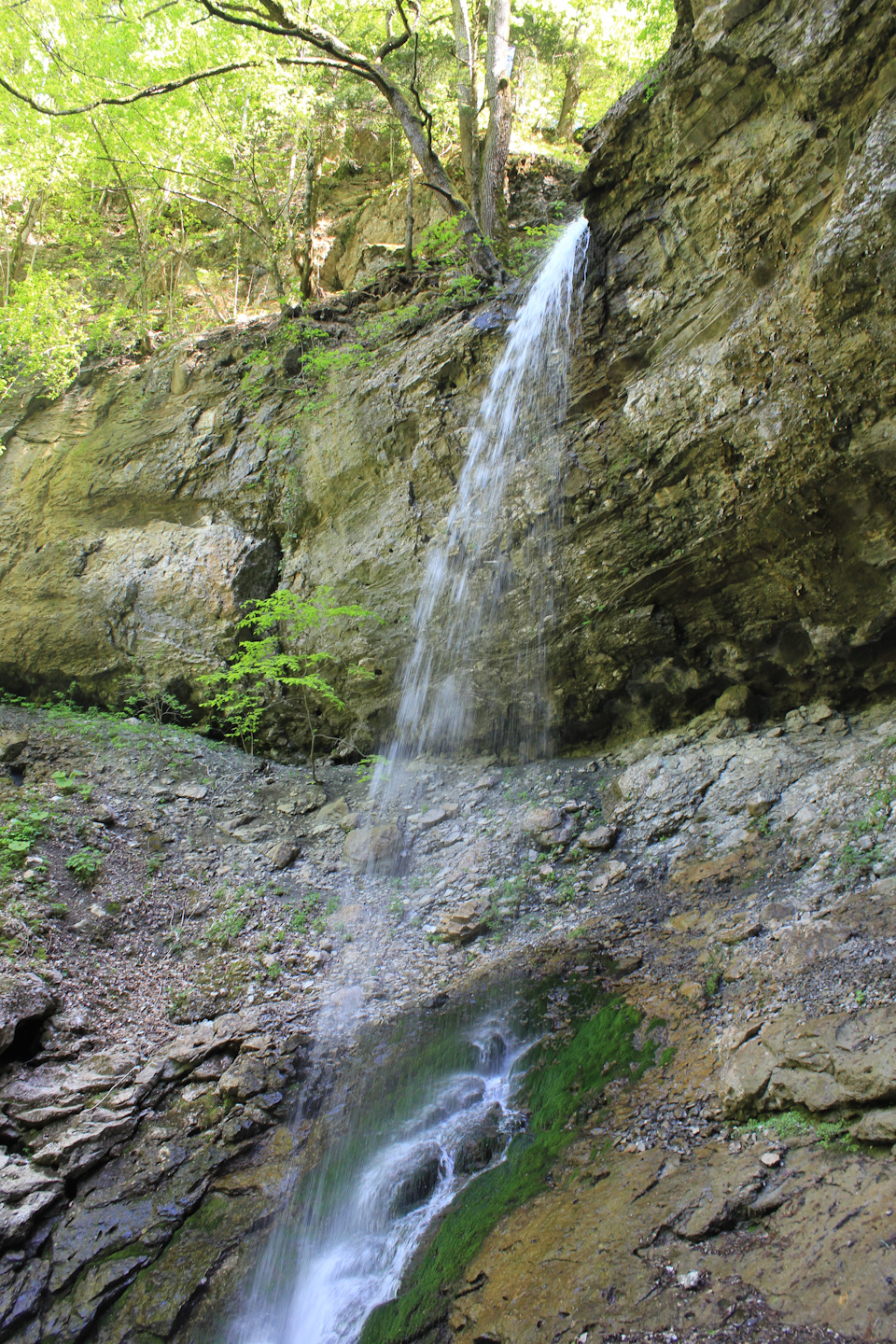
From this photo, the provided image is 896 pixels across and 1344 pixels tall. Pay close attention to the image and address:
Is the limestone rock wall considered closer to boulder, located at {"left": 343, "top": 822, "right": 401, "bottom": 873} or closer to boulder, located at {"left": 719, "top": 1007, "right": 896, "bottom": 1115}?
boulder, located at {"left": 343, "top": 822, "right": 401, "bottom": 873}

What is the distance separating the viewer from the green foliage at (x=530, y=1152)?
2.70 metres

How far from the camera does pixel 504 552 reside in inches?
284

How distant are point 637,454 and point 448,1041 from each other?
5.35 metres

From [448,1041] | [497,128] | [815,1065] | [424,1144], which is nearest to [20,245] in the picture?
[497,128]

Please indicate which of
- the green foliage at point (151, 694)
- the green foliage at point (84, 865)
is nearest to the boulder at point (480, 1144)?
the green foliage at point (84, 865)

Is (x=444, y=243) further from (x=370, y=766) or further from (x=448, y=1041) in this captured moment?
(x=448, y=1041)

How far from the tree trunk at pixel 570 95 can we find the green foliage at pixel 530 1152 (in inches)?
681

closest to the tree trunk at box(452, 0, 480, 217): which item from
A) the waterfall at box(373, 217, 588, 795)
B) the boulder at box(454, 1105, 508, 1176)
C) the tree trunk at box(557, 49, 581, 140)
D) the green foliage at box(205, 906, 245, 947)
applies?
the tree trunk at box(557, 49, 581, 140)

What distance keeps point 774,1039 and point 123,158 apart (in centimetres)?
1530

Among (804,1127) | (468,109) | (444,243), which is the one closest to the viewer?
(804,1127)

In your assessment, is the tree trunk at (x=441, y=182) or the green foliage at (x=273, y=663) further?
the tree trunk at (x=441, y=182)

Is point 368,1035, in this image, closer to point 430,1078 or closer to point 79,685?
point 430,1078

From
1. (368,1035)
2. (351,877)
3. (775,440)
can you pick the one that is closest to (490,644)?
(351,877)

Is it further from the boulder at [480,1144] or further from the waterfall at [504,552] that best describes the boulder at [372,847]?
the boulder at [480,1144]
